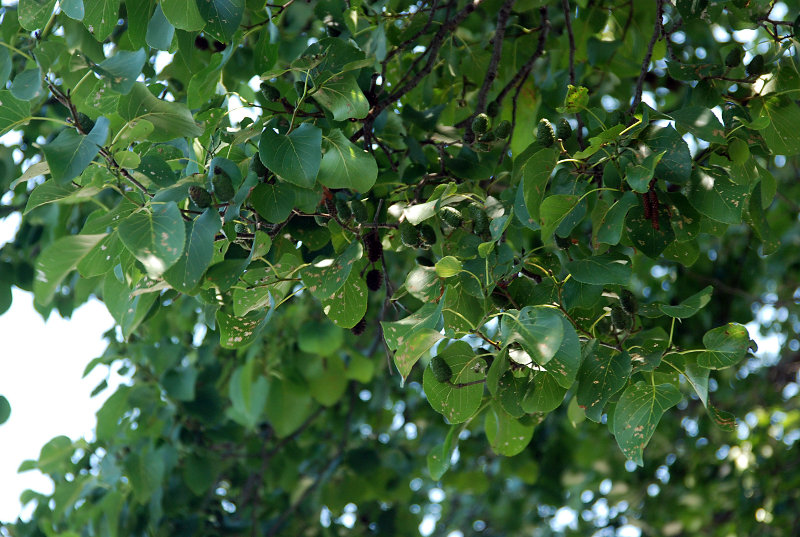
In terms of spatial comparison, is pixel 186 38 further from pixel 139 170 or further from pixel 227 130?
pixel 139 170

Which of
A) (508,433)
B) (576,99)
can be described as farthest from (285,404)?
(576,99)

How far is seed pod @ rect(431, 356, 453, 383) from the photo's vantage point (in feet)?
4.41

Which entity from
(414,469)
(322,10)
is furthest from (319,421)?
(322,10)

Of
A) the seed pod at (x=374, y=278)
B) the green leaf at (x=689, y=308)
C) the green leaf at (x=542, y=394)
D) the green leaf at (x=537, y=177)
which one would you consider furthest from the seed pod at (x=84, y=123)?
the green leaf at (x=689, y=308)

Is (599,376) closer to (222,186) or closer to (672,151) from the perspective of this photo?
(672,151)

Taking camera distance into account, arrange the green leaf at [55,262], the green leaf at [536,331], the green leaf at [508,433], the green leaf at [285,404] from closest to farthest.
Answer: the green leaf at [536,331], the green leaf at [55,262], the green leaf at [508,433], the green leaf at [285,404]

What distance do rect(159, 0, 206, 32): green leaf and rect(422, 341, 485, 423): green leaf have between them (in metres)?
0.79

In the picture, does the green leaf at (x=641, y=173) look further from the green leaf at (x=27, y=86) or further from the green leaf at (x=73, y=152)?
the green leaf at (x=27, y=86)

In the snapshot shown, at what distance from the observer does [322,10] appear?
1.96 meters

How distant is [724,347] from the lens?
125 centimetres

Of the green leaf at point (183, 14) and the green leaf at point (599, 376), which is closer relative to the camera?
the green leaf at point (599, 376)

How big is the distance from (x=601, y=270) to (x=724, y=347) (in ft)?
0.75

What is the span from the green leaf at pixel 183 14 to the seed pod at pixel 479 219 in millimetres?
634

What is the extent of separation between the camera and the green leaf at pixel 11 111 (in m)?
1.35
